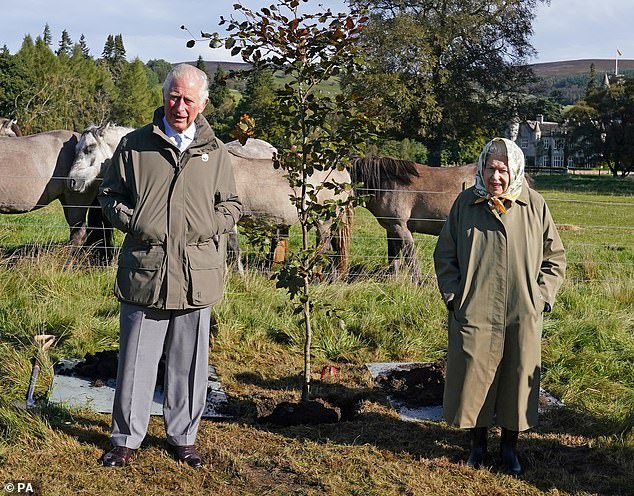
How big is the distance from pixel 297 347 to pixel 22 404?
2333 millimetres

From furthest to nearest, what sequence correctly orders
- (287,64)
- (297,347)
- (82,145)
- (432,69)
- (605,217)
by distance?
(432,69) → (605,217) → (82,145) → (297,347) → (287,64)

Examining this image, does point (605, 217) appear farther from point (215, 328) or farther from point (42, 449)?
point (42, 449)

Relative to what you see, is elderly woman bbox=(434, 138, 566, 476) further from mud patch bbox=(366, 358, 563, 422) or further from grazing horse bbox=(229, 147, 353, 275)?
grazing horse bbox=(229, 147, 353, 275)

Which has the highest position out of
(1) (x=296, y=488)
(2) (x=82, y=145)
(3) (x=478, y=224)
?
(2) (x=82, y=145)

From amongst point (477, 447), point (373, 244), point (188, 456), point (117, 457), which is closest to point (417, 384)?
point (477, 447)

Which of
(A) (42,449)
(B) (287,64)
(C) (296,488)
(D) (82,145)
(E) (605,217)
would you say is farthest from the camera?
(E) (605,217)

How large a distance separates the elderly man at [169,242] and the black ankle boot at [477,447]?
1.52m

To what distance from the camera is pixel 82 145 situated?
853 centimetres

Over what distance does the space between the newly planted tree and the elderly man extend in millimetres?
870

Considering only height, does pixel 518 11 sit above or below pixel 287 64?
above

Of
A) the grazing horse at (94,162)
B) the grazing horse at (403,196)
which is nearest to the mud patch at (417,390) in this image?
the grazing horse at (403,196)

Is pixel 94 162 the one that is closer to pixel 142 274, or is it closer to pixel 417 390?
pixel 417 390

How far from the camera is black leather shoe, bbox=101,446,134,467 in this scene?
381 cm

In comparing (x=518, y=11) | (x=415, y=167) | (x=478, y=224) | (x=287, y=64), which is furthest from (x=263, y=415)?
(x=518, y=11)
